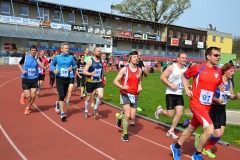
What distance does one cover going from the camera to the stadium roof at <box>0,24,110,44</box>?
33.5 metres

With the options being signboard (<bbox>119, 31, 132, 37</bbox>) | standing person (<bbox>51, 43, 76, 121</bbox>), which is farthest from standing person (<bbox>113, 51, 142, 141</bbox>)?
signboard (<bbox>119, 31, 132, 37</bbox>)

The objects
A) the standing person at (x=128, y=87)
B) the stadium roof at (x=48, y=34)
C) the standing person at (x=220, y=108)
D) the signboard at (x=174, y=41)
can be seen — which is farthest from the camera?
the signboard at (x=174, y=41)

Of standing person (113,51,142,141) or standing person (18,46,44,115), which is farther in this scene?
standing person (18,46,44,115)

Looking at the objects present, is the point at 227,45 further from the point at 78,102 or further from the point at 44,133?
the point at 44,133

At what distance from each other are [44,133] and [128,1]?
61.1 meters

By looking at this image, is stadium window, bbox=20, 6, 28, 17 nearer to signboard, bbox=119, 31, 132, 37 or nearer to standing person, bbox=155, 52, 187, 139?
signboard, bbox=119, 31, 132, 37

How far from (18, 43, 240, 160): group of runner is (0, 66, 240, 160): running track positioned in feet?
1.25

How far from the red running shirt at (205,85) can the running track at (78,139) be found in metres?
1.36

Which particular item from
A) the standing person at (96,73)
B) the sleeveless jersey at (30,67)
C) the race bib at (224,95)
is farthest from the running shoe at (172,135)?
the sleeveless jersey at (30,67)

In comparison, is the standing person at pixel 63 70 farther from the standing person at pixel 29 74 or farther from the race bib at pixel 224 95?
the race bib at pixel 224 95

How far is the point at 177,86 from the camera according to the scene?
705 cm

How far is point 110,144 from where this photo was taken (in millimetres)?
6562

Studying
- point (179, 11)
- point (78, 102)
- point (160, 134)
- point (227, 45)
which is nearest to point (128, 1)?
point (179, 11)

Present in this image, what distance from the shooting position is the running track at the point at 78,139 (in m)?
5.83
